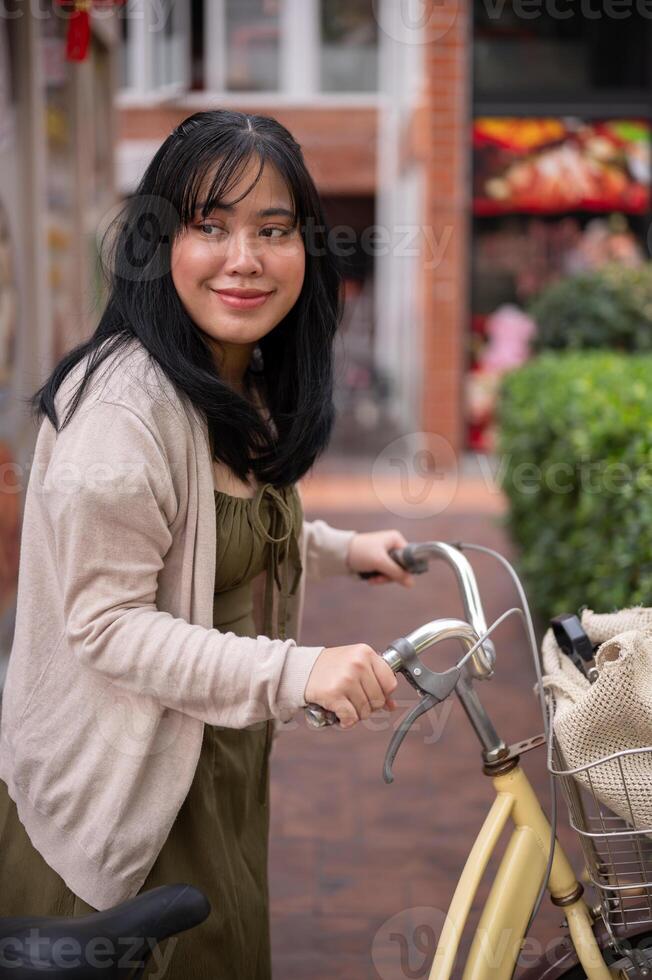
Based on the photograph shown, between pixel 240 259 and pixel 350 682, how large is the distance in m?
0.69

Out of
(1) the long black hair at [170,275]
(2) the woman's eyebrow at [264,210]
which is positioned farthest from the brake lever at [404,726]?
(2) the woman's eyebrow at [264,210]

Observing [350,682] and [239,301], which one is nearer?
[350,682]

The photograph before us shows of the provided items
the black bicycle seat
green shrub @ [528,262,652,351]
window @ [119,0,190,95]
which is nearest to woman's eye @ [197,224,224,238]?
the black bicycle seat

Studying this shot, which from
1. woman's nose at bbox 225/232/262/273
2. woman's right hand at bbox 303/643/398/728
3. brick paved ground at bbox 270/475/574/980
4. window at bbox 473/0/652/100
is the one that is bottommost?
brick paved ground at bbox 270/475/574/980

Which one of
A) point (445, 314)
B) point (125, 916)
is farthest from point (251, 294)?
point (445, 314)

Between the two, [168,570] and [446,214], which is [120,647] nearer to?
[168,570]

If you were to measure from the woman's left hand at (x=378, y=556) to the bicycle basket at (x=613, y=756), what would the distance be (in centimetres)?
65

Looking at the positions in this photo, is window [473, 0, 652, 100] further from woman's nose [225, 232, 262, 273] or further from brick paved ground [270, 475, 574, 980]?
woman's nose [225, 232, 262, 273]

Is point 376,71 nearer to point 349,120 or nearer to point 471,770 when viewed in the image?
point 349,120

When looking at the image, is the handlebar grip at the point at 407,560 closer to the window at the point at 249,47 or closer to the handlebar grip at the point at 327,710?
the handlebar grip at the point at 327,710

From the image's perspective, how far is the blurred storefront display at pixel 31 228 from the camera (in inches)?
205

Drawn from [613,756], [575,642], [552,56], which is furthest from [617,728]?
[552,56]

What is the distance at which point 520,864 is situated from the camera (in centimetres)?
193

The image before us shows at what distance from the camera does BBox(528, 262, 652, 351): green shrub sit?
29.8 ft
